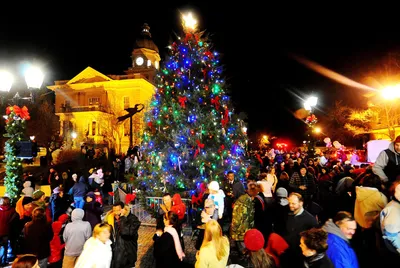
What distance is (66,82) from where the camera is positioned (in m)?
53.7

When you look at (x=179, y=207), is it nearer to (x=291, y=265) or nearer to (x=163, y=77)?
(x=291, y=265)

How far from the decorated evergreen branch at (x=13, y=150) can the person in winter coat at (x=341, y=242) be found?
404 inches

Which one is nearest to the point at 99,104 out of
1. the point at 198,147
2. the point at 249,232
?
the point at 198,147

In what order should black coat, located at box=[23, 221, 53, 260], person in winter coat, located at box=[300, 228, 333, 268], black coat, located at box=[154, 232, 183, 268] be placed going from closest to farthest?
person in winter coat, located at box=[300, 228, 333, 268], black coat, located at box=[154, 232, 183, 268], black coat, located at box=[23, 221, 53, 260]

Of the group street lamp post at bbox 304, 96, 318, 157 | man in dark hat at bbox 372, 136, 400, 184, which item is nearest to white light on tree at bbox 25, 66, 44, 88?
man in dark hat at bbox 372, 136, 400, 184

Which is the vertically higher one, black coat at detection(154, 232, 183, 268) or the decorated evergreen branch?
the decorated evergreen branch

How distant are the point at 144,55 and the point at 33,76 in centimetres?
5234

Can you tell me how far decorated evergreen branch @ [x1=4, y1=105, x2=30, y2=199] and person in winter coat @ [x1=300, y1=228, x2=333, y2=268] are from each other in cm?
1013

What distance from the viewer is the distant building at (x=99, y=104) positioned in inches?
1764

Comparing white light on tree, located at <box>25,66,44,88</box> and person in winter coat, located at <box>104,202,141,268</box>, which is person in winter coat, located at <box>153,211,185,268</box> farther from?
white light on tree, located at <box>25,66,44,88</box>

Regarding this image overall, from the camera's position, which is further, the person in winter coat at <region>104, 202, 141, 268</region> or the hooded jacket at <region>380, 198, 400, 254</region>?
the person in winter coat at <region>104, 202, 141, 268</region>

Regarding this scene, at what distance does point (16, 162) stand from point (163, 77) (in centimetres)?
634

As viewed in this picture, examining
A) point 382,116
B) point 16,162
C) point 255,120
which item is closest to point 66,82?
point 255,120

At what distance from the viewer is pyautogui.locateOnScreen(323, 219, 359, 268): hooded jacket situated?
3520mm
